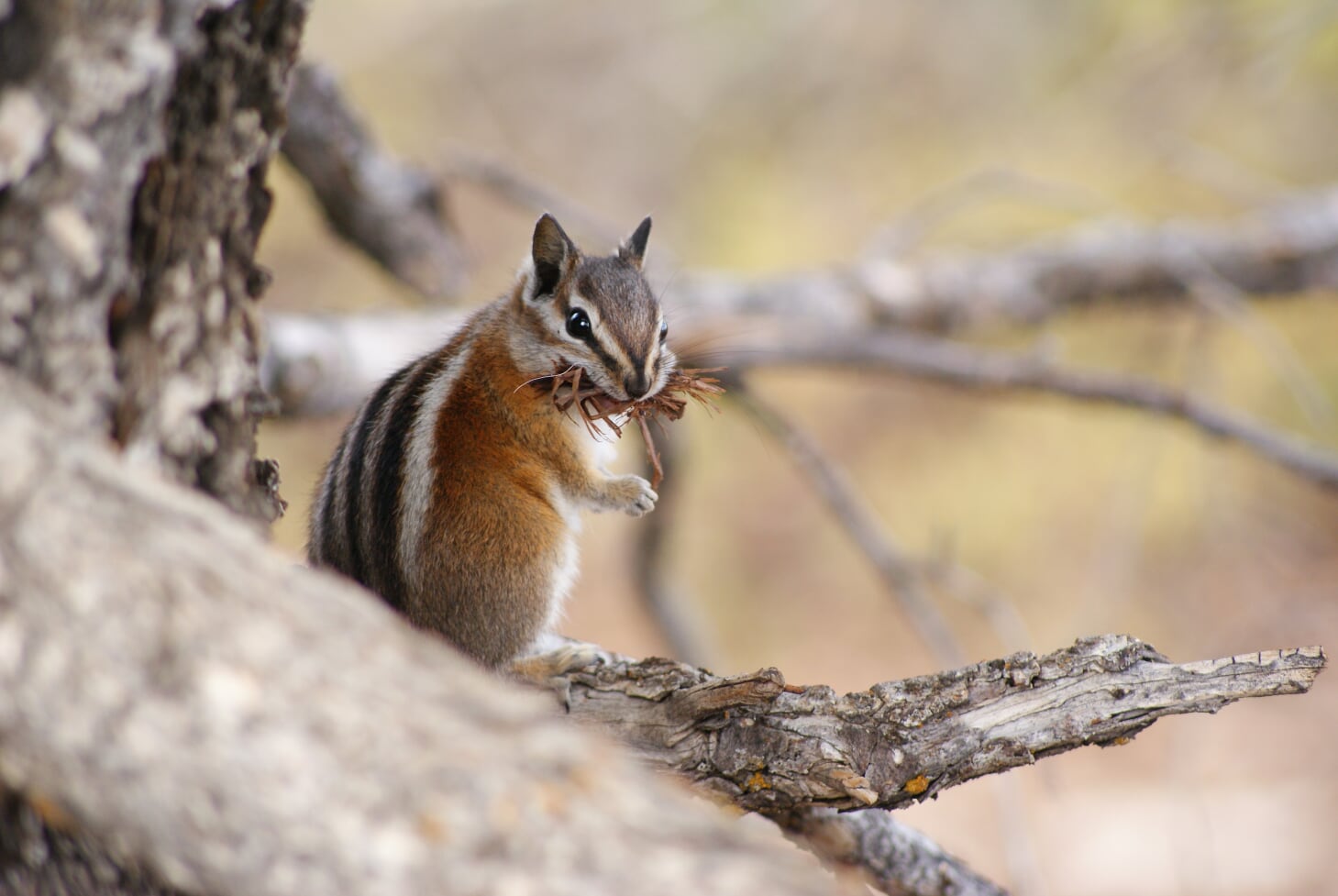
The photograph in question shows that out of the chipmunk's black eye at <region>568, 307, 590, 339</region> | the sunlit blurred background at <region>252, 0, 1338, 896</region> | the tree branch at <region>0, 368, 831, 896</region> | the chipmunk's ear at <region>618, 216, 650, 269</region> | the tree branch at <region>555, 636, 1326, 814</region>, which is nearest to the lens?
the tree branch at <region>0, 368, 831, 896</region>

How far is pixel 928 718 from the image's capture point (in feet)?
5.65

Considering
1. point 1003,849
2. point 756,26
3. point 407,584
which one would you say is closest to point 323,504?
point 407,584

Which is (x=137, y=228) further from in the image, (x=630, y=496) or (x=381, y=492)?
(x=630, y=496)

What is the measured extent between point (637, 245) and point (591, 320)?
571 millimetres

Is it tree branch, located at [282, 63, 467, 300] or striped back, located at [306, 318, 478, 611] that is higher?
tree branch, located at [282, 63, 467, 300]

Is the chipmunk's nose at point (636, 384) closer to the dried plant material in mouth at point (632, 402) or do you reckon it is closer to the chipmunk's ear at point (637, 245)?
the dried plant material in mouth at point (632, 402)

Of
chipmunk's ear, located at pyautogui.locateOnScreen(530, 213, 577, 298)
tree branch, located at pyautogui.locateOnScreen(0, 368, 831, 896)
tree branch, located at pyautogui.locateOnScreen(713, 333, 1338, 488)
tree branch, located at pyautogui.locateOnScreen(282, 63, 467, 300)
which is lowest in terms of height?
tree branch, located at pyautogui.locateOnScreen(0, 368, 831, 896)

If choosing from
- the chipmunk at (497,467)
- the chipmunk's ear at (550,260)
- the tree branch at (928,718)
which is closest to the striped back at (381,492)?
the chipmunk at (497,467)

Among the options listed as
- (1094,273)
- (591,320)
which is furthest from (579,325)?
(1094,273)

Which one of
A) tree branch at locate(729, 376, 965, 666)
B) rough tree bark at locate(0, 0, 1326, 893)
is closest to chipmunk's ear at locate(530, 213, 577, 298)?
tree branch at locate(729, 376, 965, 666)

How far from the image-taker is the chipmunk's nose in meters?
2.37

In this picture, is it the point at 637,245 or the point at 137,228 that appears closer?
the point at 137,228

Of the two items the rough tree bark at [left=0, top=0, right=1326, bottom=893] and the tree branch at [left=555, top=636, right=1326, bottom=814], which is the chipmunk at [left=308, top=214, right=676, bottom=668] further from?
the rough tree bark at [left=0, top=0, right=1326, bottom=893]

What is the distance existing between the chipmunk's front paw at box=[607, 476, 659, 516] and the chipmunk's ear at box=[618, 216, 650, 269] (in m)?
0.62
